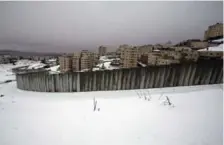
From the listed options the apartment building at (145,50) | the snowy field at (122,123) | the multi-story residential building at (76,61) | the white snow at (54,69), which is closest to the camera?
the snowy field at (122,123)

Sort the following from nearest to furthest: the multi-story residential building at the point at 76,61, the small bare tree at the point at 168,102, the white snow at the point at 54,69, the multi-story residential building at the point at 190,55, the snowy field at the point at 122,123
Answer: the snowy field at the point at 122,123 < the small bare tree at the point at 168,102 < the multi-story residential building at the point at 190,55 < the multi-story residential building at the point at 76,61 < the white snow at the point at 54,69

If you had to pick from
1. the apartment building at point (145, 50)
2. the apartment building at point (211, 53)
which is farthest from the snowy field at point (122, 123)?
the apartment building at point (145, 50)

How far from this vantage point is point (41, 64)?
341cm

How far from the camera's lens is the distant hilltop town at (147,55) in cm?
252

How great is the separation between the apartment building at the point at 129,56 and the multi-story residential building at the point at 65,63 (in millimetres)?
1146

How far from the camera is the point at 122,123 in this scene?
125cm

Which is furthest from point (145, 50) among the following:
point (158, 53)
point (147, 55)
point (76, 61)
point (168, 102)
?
point (168, 102)

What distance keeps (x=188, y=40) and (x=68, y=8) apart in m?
2.02

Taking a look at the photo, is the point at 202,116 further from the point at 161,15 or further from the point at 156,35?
the point at 156,35

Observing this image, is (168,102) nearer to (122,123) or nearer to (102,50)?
(122,123)

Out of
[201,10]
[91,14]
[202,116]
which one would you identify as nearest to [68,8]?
[91,14]

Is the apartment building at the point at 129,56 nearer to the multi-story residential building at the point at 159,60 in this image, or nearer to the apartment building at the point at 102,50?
the multi-story residential building at the point at 159,60

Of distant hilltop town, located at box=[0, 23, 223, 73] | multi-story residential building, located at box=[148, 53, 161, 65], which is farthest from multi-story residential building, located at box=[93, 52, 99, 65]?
multi-story residential building, located at box=[148, 53, 161, 65]

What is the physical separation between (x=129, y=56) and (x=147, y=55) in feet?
1.06
